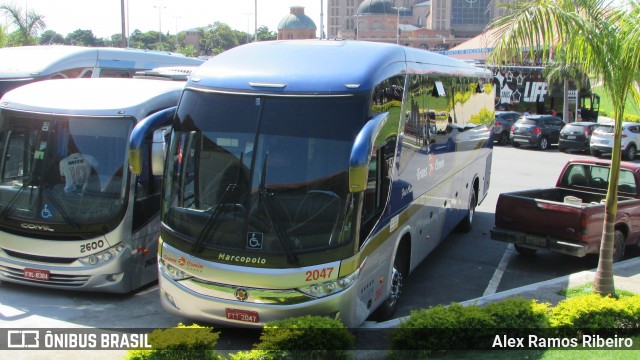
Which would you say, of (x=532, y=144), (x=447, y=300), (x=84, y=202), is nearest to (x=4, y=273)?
(x=84, y=202)

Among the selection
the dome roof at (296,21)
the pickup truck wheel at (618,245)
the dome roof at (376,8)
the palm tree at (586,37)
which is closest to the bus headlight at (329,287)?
the palm tree at (586,37)

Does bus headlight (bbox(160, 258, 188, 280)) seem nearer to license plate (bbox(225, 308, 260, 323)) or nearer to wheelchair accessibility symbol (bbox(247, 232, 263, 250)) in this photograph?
license plate (bbox(225, 308, 260, 323))

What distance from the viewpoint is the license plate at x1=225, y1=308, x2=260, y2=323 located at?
22.9 feet

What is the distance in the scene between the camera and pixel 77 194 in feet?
29.3

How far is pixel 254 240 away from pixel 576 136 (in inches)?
1141

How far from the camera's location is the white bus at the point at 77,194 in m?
8.77

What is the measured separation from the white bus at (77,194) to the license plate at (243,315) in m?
2.39

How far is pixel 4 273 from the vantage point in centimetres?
910

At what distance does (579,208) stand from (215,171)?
6271 millimetres

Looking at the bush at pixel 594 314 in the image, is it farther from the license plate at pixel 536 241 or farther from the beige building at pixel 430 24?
the beige building at pixel 430 24

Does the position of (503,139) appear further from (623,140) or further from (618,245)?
(618,245)

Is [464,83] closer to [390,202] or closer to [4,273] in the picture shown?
[390,202]

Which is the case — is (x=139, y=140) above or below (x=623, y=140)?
above

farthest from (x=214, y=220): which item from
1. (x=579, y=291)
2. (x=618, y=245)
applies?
(x=618, y=245)
